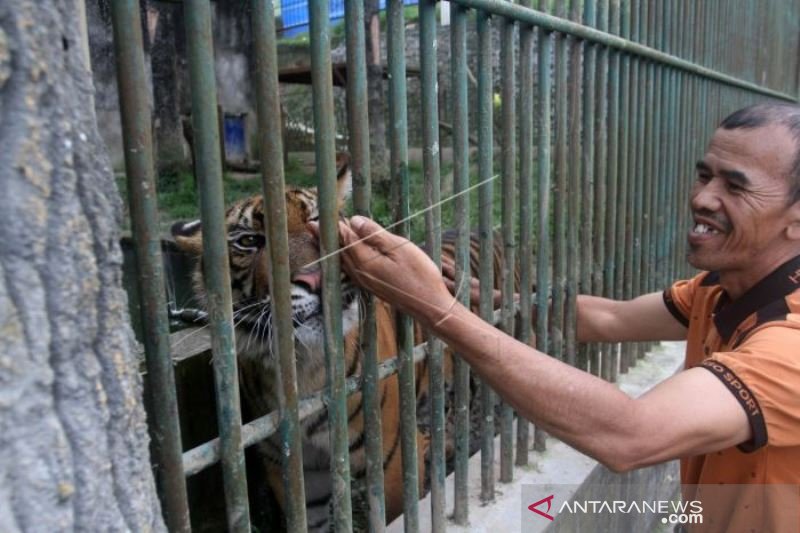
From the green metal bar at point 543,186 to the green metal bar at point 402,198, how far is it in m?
0.61

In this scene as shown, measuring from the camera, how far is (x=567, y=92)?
237cm

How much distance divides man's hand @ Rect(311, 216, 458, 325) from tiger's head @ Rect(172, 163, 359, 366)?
301 millimetres

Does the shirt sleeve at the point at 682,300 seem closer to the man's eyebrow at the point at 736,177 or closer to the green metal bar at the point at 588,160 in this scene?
the green metal bar at the point at 588,160

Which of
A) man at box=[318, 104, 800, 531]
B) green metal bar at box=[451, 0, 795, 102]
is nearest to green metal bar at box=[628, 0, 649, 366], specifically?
green metal bar at box=[451, 0, 795, 102]

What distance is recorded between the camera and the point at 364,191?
4.83 ft

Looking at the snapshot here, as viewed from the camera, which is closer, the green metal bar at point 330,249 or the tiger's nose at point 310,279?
the green metal bar at point 330,249

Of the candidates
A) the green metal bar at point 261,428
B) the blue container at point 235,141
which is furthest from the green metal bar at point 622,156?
the blue container at point 235,141

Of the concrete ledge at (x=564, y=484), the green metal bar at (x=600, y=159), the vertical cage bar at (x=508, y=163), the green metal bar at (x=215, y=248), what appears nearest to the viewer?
the green metal bar at (x=215, y=248)

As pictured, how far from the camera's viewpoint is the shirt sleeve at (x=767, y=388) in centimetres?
152

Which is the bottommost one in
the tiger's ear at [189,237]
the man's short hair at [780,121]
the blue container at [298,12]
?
the tiger's ear at [189,237]

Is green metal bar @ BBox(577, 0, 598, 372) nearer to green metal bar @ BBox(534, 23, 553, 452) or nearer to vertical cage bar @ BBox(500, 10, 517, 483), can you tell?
green metal bar @ BBox(534, 23, 553, 452)

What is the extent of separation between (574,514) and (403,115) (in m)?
1.62

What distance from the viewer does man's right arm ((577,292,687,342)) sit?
2.38 m

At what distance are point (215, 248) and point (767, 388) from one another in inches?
49.3
